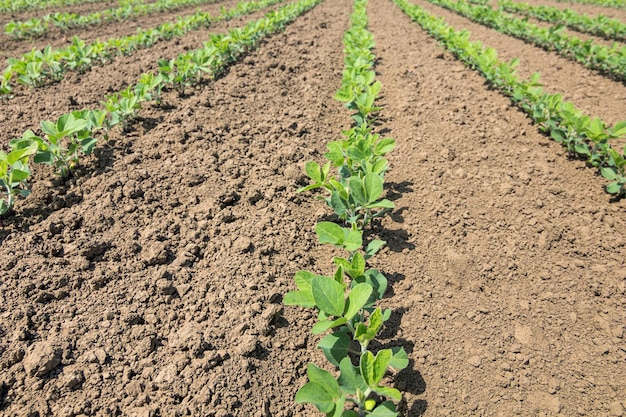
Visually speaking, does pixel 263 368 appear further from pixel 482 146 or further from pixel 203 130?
pixel 482 146

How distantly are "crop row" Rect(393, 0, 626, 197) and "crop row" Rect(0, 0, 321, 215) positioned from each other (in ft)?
11.2

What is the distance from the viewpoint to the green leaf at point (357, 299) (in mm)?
1507

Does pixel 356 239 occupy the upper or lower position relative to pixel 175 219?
upper

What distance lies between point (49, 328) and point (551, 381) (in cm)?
226

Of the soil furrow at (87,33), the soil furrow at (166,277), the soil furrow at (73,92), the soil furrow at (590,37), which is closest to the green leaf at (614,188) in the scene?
the soil furrow at (166,277)

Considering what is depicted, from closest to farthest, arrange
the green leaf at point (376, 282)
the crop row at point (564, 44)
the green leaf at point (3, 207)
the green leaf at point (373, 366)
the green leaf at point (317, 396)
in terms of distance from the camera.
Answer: the green leaf at point (317, 396) → the green leaf at point (373, 366) → the green leaf at point (376, 282) → the green leaf at point (3, 207) → the crop row at point (564, 44)

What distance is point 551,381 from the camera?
170cm

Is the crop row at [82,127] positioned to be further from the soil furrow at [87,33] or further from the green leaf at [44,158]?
the soil furrow at [87,33]

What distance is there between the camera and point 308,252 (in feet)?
8.11

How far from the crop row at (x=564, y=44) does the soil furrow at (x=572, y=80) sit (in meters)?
0.15

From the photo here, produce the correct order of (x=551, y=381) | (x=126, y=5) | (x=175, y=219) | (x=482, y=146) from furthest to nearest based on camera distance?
(x=126, y=5) < (x=482, y=146) < (x=175, y=219) < (x=551, y=381)

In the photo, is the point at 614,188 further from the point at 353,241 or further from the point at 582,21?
the point at 582,21

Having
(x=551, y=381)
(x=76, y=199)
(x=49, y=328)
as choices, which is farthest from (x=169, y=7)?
(x=551, y=381)

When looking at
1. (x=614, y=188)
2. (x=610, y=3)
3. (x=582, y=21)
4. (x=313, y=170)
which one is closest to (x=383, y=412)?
(x=313, y=170)
